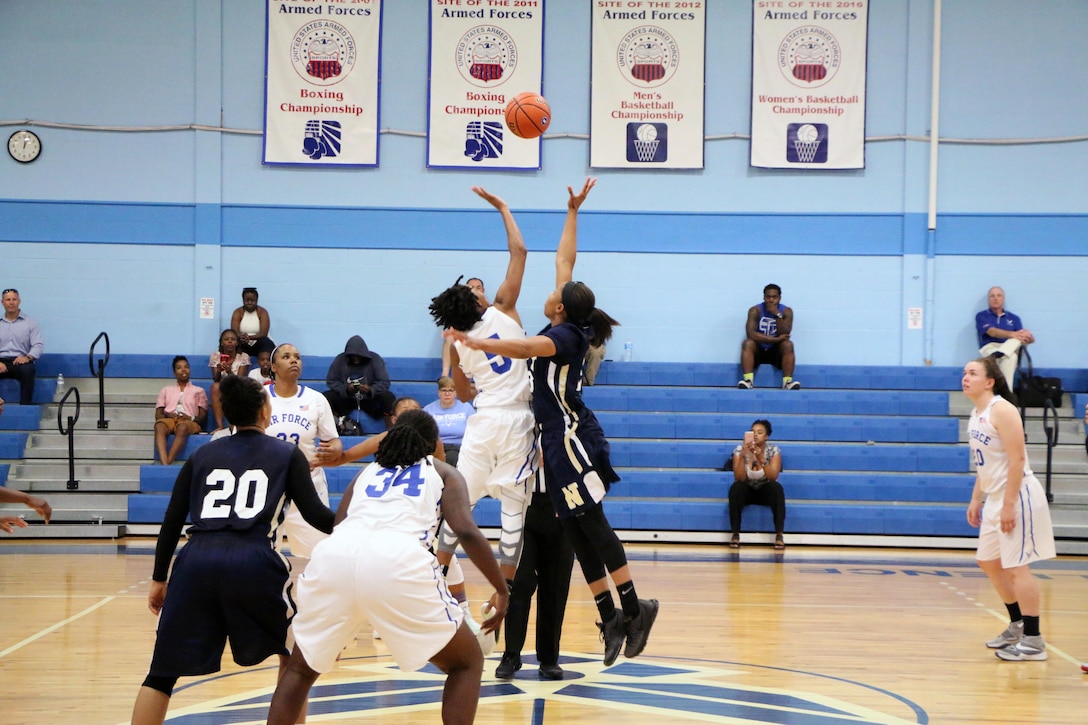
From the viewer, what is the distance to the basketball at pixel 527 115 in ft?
23.4

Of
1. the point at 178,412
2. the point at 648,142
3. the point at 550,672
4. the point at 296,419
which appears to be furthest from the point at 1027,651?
the point at 178,412

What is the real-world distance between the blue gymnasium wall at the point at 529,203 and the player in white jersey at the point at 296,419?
317 inches

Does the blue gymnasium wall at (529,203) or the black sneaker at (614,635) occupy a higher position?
the blue gymnasium wall at (529,203)

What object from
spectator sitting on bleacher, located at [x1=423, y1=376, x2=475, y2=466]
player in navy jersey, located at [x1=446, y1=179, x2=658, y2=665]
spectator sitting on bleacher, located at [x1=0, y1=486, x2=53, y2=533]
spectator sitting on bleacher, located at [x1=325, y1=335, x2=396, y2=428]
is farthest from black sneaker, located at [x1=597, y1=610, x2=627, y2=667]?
spectator sitting on bleacher, located at [x1=325, y1=335, x2=396, y2=428]

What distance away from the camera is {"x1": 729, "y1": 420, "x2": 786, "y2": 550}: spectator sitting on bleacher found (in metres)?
10.9

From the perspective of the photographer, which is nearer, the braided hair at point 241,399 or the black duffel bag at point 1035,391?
the braided hair at point 241,399

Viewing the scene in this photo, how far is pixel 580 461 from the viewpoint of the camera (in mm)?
5219

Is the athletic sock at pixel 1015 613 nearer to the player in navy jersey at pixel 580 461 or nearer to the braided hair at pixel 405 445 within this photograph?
the player in navy jersey at pixel 580 461

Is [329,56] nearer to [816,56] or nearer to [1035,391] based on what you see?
[816,56]

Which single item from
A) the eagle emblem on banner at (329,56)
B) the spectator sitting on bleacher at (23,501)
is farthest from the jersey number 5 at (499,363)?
the eagle emblem on banner at (329,56)

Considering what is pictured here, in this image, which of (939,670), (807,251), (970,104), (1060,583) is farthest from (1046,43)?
(939,670)

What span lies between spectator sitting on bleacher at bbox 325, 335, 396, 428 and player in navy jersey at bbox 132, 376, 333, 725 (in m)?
8.02

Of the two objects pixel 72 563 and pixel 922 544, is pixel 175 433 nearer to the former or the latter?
pixel 72 563

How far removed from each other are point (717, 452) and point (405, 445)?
27.6 feet
